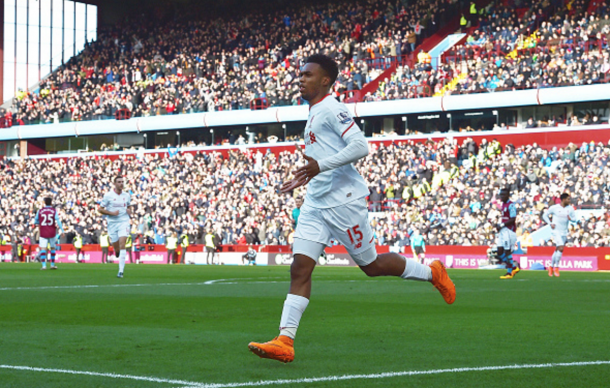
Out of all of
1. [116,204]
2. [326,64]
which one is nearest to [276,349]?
[326,64]

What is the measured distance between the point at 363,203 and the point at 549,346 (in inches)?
85.3

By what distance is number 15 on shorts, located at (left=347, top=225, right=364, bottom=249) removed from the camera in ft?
24.4

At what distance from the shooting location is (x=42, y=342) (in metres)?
8.36

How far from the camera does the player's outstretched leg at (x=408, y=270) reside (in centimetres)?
786

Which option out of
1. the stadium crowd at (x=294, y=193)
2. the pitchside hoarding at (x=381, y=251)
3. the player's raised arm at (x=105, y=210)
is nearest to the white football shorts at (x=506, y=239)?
the pitchside hoarding at (x=381, y=251)

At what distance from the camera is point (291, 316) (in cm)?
711

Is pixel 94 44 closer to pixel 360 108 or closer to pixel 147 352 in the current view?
pixel 360 108

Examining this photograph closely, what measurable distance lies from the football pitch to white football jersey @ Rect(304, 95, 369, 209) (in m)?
1.29

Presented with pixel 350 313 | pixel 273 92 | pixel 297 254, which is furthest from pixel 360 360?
pixel 273 92

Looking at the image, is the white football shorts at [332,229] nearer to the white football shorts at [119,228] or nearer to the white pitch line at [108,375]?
the white pitch line at [108,375]

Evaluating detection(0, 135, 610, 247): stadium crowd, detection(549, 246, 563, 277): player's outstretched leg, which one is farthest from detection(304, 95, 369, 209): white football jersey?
detection(0, 135, 610, 247): stadium crowd

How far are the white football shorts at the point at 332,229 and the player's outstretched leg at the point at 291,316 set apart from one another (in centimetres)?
11

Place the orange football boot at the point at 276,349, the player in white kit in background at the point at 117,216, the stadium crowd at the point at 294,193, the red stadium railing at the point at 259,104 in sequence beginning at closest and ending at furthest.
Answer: the orange football boot at the point at 276,349 → the player in white kit in background at the point at 117,216 → the stadium crowd at the point at 294,193 → the red stadium railing at the point at 259,104

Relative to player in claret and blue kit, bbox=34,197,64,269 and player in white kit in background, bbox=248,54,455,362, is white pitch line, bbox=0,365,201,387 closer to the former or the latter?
player in white kit in background, bbox=248,54,455,362
